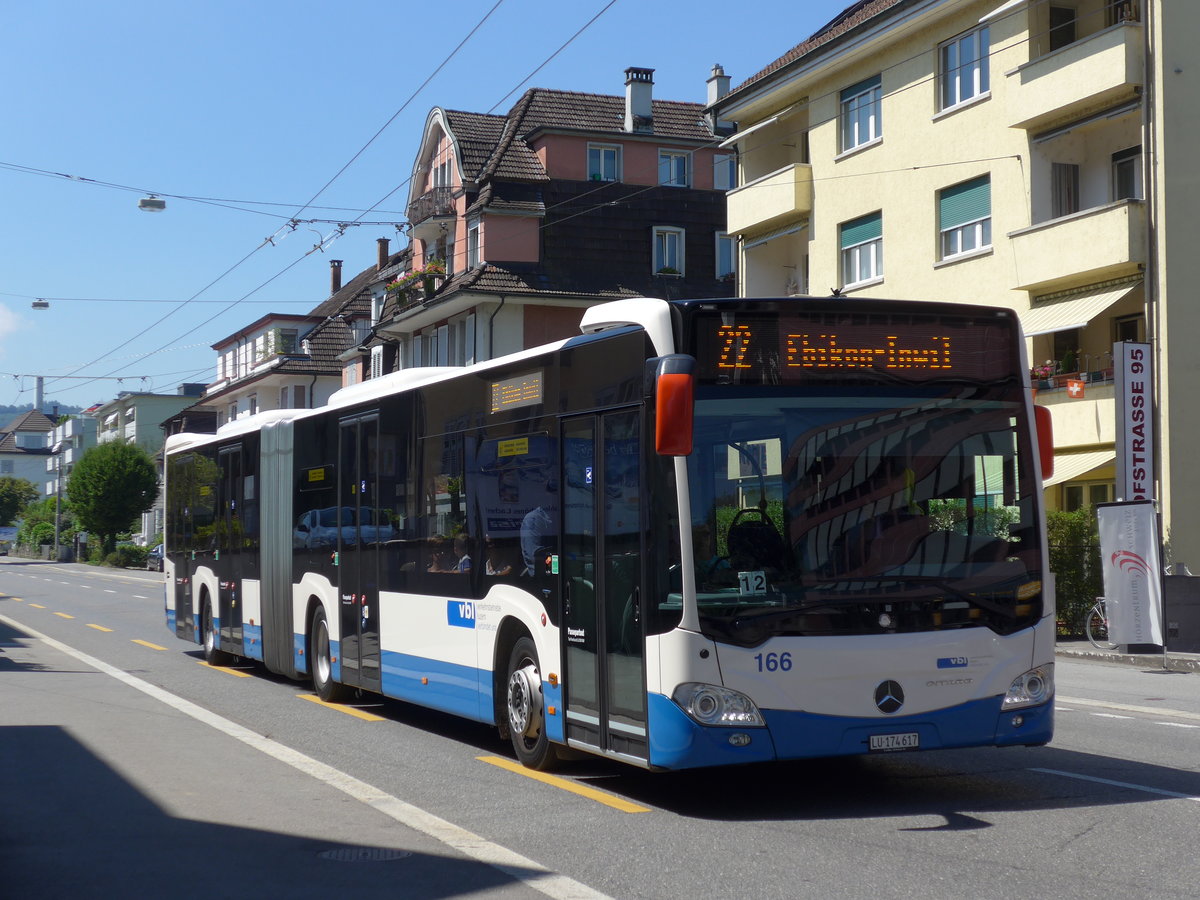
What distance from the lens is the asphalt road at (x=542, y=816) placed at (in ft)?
22.6

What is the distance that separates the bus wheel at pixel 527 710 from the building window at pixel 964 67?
21.4 meters

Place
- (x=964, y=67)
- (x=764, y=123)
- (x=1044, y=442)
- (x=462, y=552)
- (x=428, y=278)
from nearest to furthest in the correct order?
(x=1044, y=442)
(x=462, y=552)
(x=964, y=67)
(x=764, y=123)
(x=428, y=278)

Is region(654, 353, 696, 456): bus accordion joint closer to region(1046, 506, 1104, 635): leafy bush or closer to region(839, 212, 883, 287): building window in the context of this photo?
region(1046, 506, 1104, 635): leafy bush

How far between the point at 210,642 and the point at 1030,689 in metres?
13.2

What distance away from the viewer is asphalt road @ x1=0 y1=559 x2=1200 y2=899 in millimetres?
6883

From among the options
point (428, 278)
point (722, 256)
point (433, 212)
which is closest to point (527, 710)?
point (428, 278)

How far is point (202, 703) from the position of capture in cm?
1487

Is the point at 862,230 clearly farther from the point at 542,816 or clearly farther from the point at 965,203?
the point at 542,816

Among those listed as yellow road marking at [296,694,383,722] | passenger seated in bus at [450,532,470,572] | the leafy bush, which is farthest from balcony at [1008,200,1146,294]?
passenger seated in bus at [450,532,470,572]

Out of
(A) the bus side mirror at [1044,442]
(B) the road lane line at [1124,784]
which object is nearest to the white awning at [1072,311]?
(B) the road lane line at [1124,784]

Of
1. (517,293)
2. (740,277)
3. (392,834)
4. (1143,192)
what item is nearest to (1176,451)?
(1143,192)

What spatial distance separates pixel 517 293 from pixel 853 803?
127 ft

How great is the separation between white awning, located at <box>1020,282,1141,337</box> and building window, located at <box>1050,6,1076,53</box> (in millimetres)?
4542

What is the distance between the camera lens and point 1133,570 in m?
20.7
